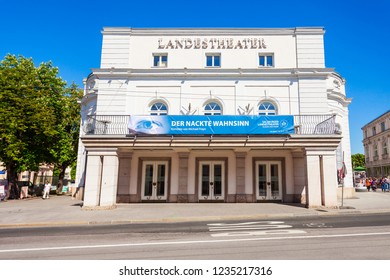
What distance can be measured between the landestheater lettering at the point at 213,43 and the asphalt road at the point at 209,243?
14283mm

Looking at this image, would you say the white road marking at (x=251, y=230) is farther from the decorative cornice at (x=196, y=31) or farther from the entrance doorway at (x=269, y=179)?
the decorative cornice at (x=196, y=31)

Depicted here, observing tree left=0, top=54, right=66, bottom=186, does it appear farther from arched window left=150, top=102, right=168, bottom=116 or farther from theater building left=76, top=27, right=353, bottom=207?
arched window left=150, top=102, right=168, bottom=116

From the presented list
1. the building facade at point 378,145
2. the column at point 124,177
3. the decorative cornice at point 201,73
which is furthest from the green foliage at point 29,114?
the building facade at point 378,145

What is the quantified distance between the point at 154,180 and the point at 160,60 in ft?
29.9

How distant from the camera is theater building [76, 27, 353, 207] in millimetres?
15297

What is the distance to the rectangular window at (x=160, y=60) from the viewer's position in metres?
19.7

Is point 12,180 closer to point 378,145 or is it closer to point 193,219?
point 193,219

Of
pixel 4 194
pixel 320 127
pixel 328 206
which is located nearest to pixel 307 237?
pixel 328 206

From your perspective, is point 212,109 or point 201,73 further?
point 201,73

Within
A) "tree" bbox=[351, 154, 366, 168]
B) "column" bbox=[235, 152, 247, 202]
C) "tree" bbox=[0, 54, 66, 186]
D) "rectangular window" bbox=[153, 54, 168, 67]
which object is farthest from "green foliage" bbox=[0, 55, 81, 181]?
"tree" bbox=[351, 154, 366, 168]

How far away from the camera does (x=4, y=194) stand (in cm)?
2114

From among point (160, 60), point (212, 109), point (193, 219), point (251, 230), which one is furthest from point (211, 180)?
point (160, 60)

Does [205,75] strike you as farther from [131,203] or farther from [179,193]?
[131,203]

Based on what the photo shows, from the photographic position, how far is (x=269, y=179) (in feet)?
58.5
